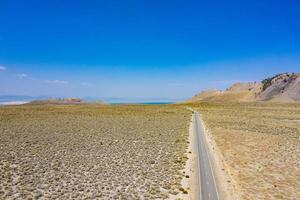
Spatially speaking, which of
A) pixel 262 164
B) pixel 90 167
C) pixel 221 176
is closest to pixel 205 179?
pixel 221 176

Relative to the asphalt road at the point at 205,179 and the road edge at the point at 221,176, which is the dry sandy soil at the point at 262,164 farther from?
the asphalt road at the point at 205,179

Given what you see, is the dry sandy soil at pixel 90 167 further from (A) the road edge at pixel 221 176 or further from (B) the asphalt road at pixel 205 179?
(A) the road edge at pixel 221 176

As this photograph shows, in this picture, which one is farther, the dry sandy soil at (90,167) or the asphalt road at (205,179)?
the dry sandy soil at (90,167)

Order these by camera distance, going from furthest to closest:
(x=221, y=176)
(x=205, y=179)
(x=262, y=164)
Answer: (x=262, y=164)
(x=221, y=176)
(x=205, y=179)

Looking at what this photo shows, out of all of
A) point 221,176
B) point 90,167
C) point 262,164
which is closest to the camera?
point 221,176

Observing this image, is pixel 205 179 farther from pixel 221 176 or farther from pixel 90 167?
pixel 90 167

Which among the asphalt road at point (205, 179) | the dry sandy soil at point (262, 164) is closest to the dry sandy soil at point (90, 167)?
the dry sandy soil at point (262, 164)

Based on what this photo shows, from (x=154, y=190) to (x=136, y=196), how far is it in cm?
139

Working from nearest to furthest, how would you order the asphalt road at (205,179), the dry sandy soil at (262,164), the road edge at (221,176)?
the asphalt road at (205,179)
the road edge at (221,176)
the dry sandy soil at (262,164)

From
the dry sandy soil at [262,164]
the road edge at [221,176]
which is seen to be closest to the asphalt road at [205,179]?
the road edge at [221,176]

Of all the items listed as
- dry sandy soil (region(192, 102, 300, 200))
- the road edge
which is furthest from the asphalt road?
dry sandy soil (region(192, 102, 300, 200))

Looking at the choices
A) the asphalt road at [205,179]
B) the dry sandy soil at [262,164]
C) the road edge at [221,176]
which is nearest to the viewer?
the asphalt road at [205,179]

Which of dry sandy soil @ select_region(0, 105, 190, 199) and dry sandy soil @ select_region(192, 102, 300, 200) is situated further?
dry sandy soil @ select_region(192, 102, 300, 200)

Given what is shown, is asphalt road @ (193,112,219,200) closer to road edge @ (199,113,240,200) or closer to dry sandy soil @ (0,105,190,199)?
road edge @ (199,113,240,200)
